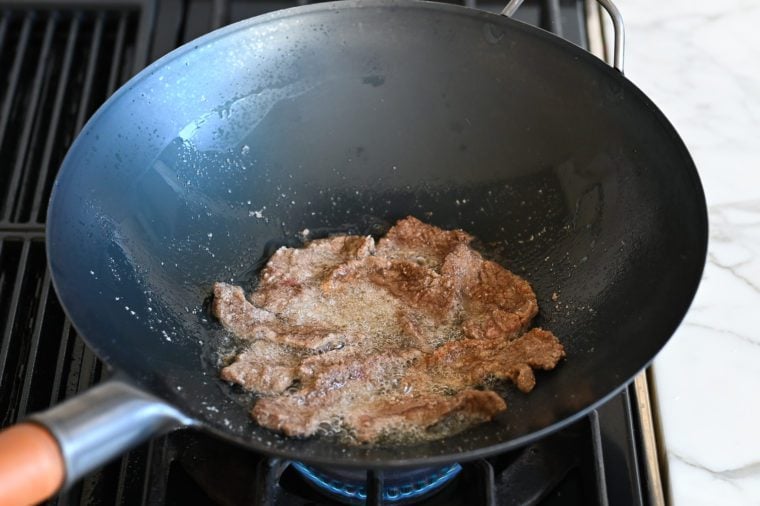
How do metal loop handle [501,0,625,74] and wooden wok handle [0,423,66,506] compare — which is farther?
metal loop handle [501,0,625,74]

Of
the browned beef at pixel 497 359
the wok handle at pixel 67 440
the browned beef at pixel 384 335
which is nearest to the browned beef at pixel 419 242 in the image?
the browned beef at pixel 384 335

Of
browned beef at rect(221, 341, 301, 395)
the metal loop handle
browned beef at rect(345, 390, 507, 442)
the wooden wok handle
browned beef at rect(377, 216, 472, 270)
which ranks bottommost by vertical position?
the wooden wok handle

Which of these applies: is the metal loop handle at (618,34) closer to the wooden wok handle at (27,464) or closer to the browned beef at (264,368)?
Answer: the browned beef at (264,368)

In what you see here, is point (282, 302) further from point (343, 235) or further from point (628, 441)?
point (628, 441)

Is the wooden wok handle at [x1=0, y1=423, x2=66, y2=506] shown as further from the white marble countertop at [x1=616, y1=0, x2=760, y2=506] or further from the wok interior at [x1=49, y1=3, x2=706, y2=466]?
the white marble countertop at [x1=616, y1=0, x2=760, y2=506]

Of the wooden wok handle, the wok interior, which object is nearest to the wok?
the wok interior

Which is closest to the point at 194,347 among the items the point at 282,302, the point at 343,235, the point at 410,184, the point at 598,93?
the point at 282,302

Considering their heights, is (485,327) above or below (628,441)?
above

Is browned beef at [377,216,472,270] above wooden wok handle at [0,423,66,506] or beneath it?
above
